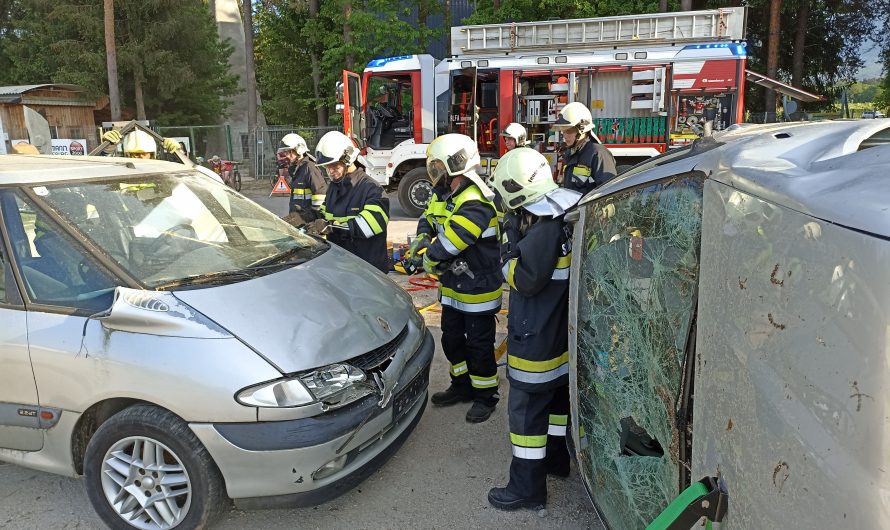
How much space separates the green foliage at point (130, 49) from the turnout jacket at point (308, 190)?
1929cm

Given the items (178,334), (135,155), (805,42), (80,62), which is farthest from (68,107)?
(805,42)

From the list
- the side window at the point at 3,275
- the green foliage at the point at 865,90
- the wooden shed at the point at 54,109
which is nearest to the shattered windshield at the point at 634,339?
the side window at the point at 3,275

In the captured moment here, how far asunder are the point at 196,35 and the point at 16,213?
23103mm

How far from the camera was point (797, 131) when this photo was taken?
1.67 meters

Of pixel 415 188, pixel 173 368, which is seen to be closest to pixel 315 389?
pixel 173 368

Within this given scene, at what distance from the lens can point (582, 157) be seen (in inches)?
236

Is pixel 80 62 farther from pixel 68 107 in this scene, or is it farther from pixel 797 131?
pixel 797 131

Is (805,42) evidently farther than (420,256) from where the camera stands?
Yes

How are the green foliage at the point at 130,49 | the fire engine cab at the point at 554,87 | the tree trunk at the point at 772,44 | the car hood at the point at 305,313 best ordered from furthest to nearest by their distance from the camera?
the green foliage at the point at 130,49
the tree trunk at the point at 772,44
the fire engine cab at the point at 554,87
the car hood at the point at 305,313

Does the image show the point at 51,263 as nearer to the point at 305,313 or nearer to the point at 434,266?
the point at 305,313

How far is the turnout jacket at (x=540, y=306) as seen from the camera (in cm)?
266

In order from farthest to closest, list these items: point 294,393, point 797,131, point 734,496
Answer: point 294,393
point 797,131
point 734,496

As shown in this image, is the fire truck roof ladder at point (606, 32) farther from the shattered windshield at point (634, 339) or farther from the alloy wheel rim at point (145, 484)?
the alloy wheel rim at point (145, 484)

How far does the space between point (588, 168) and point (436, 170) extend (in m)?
2.64
